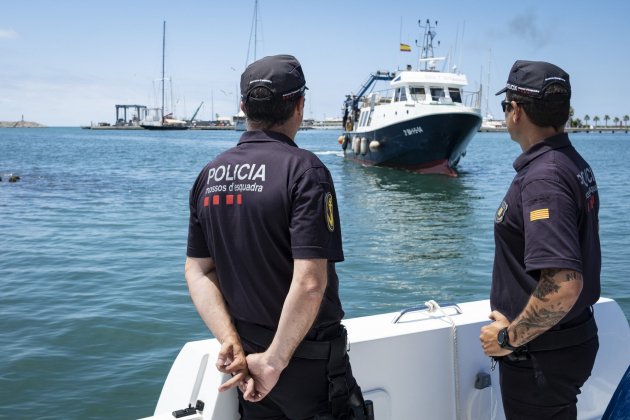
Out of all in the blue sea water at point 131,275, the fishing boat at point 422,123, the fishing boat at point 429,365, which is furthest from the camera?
the fishing boat at point 422,123

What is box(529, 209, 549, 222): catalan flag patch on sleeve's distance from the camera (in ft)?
6.57

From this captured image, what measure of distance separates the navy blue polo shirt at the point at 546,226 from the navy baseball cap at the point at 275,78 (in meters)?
0.80

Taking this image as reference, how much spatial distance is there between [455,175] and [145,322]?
22899 millimetres

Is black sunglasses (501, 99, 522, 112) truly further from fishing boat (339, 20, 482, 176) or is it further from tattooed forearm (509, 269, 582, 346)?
fishing boat (339, 20, 482, 176)

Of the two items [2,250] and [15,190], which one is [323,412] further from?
[15,190]

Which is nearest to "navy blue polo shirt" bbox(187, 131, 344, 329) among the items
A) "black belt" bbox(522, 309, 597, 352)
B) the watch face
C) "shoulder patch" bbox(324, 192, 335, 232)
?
"shoulder patch" bbox(324, 192, 335, 232)

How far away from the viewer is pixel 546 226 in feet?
6.53

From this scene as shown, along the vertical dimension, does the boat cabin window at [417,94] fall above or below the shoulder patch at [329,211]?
above

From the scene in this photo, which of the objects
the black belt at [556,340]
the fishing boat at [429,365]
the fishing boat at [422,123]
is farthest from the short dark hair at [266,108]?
the fishing boat at [422,123]

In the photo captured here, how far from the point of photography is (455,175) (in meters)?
28.4

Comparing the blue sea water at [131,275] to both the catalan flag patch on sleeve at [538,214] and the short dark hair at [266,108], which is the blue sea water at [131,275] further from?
the catalan flag patch on sleeve at [538,214]

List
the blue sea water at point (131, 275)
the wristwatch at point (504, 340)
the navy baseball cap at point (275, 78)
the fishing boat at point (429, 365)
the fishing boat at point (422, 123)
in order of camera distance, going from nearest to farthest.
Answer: the navy baseball cap at point (275, 78) < the wristwatch at point (504, 340) < the fishing boat at point (429, 365) < the blue sea water at point (131, 275) < the fishing boat at point (422, 123)

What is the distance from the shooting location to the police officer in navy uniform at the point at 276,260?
73.0 inches

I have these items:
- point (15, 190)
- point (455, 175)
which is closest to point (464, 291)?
point (15, 190)
